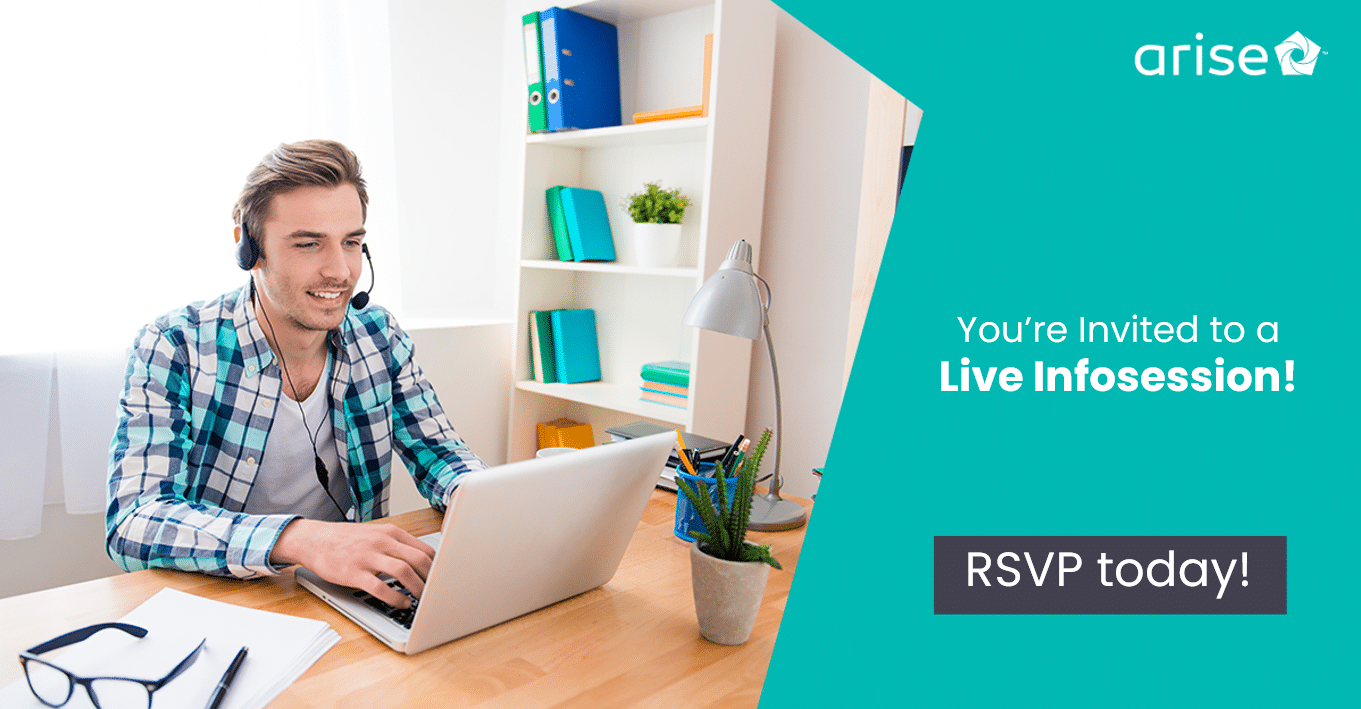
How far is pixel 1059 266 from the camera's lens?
105cm

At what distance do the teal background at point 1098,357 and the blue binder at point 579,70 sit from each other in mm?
1615

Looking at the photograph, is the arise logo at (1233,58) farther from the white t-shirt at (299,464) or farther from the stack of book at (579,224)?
the stack of book at (579,224)

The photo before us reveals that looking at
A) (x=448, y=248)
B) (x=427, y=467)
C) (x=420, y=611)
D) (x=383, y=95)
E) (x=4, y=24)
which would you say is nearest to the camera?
(x=420, y=611)

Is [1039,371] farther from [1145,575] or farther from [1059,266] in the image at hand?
[1145,575]

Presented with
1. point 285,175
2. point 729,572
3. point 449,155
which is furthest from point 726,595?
point 449,155

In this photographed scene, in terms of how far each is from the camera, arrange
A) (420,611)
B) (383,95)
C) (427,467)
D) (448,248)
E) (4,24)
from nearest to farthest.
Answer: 1. (420,611)
2. (427,467)
3. (4,24)
4. (383,95)
5. (448,248)

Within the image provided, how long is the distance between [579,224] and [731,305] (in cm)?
146

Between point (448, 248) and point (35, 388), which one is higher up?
point (448, 248)

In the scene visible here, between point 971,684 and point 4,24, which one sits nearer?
point 971,684

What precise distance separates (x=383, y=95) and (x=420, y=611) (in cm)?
213

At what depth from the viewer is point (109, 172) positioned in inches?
81.0

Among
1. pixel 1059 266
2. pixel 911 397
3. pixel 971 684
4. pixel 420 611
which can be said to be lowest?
pixel 971 684

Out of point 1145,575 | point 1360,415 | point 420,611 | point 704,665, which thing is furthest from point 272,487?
point 1360,415

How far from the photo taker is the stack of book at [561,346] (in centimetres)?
277
